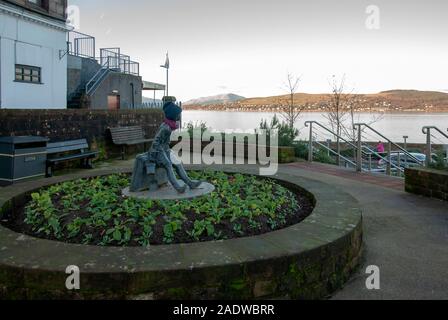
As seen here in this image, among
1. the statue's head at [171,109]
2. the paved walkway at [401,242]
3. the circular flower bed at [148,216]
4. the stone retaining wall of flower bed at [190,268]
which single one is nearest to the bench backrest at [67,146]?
the circular flower bed at [148,216]

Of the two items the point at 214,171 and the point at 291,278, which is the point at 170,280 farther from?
the point at 214,171

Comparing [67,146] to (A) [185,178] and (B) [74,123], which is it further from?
(A) [185,178]

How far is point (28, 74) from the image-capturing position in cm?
1691

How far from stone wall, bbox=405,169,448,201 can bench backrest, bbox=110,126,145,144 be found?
7.66 m

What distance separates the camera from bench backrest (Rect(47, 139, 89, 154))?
27.2 feet

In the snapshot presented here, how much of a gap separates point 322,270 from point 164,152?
8.60ft

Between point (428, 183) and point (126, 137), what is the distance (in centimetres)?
823

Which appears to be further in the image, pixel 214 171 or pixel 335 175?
pixel 335 175

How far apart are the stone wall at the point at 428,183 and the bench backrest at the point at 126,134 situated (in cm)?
766

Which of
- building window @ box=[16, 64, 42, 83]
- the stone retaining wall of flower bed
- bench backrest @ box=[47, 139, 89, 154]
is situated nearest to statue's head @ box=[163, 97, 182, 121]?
the stone retaining wall of flower bed

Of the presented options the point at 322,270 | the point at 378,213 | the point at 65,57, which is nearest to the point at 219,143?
the point at 378,213

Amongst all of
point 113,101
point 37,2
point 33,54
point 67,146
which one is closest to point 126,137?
point 67,146

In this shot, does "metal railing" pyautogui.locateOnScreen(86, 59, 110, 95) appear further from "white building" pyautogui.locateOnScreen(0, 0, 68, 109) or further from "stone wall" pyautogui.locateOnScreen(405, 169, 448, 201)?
"stone wall" pyautogui.locateOnScreen(405, 169, 448, 201)
